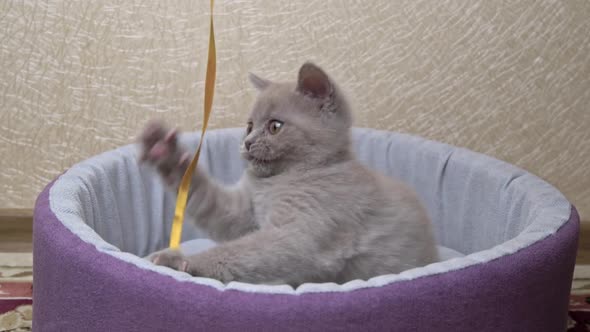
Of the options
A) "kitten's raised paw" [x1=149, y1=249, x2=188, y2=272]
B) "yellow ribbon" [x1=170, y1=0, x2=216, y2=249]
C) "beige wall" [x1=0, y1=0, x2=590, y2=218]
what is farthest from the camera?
"beige wall" [x1=0, y1=0, x2=590, y2=218]

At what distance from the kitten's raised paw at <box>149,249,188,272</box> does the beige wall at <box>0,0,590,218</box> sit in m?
1.09

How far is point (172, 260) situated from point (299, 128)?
0.34m

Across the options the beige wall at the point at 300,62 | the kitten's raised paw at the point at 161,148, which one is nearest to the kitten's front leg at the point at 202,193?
the kitten's raised paw at the point at 161,148

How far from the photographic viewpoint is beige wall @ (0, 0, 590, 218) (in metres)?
2.01

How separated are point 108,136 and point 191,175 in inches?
40.5

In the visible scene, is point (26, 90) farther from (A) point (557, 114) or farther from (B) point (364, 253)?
(A) point (557, 114)

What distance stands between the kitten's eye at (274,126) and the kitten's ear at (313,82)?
74 mm

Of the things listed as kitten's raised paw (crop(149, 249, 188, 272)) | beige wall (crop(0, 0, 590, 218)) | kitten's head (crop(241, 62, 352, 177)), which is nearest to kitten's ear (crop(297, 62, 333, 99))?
kitten's head (crop(241, 62, 352, 177))

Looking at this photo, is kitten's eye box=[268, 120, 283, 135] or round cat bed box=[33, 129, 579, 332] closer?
round cat bed box=[33, 129, 579, 332]

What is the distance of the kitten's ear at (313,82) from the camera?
1.15m

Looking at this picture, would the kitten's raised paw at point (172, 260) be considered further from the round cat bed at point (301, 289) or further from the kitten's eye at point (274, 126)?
the kitten's eye at point (274, 126)

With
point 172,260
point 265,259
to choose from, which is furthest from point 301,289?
point 172,260

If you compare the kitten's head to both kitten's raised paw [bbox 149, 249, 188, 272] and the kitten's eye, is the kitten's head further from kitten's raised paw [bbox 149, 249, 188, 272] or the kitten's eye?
kitten's raised paw [bbox 149, 249, 188, 272]

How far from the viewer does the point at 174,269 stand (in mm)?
1021
